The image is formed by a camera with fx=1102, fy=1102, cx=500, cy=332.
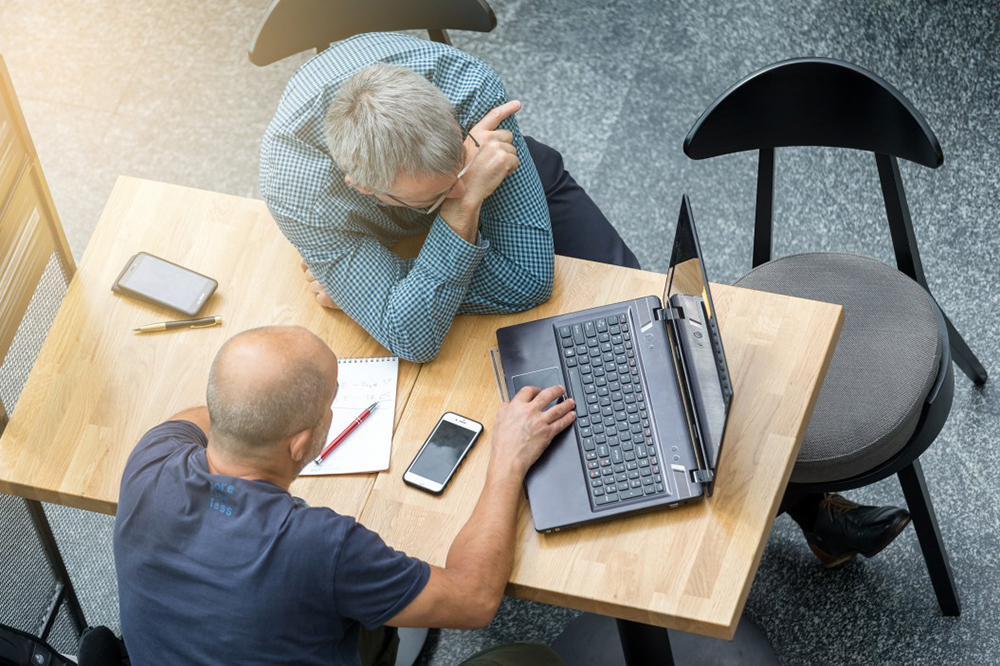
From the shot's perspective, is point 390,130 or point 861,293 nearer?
point 390,130

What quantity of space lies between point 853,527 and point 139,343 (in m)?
1.45

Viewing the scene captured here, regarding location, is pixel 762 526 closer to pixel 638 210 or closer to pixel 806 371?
pixel 806 371

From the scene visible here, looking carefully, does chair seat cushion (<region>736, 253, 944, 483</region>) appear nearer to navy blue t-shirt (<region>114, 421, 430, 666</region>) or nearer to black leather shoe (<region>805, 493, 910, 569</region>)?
black leather shoe (<region>805, 493, 910, 569</region>)

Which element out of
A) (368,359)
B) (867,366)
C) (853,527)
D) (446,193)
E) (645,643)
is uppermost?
(446,193)

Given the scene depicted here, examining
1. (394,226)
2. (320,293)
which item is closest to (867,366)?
(394,226)

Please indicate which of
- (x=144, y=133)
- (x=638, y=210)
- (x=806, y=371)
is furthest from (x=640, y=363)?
(x=144, y=133)

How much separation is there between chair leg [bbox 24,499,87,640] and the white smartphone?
850 millimetres

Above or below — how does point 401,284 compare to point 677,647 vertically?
above

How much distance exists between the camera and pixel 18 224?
190 centimetres

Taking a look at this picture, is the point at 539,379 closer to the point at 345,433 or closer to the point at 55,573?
the point at 345,433

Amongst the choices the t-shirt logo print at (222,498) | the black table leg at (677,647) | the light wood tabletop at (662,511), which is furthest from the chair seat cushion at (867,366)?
the t-shirt logo print at (222,498)

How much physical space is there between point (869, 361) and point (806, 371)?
0.32 meters

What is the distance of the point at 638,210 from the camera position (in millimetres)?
Result: 2885

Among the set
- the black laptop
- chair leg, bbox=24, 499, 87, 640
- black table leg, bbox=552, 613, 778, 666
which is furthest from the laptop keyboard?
chair leg, bbox=24, 499, 87, 640
